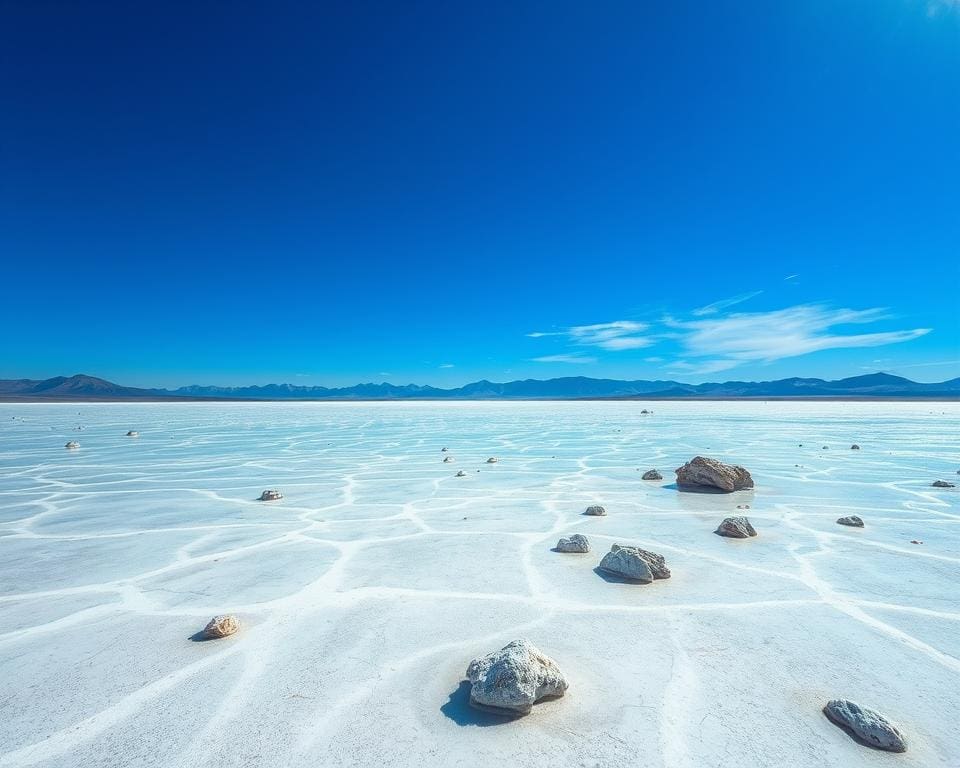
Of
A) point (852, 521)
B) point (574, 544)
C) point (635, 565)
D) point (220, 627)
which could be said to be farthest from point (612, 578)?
point (852, 521)

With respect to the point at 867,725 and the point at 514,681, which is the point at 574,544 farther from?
the point at 867,725

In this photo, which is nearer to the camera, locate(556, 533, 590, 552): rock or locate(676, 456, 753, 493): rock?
locate(556, 533, 590, 552): rock

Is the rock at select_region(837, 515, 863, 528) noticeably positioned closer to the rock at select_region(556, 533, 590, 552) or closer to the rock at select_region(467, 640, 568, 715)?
the rock at select_region(556, 533, 590, 552)

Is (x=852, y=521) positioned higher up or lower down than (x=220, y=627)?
higher up

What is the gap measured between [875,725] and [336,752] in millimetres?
2442

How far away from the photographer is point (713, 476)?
7.79 meters

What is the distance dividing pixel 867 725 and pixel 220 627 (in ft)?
11.9

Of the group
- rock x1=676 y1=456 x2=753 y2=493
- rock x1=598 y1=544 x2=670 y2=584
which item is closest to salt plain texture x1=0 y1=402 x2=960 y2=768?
rock x1=598 y1=544 x2=670 y2=584

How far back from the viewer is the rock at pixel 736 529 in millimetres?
5285

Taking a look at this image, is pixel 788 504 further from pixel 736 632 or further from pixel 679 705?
pixel 679 705

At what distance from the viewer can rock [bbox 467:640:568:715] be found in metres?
2.36

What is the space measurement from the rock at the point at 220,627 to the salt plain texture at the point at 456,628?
92 millimetres

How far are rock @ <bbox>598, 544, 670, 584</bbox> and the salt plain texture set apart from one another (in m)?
0.14

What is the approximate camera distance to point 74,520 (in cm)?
625
